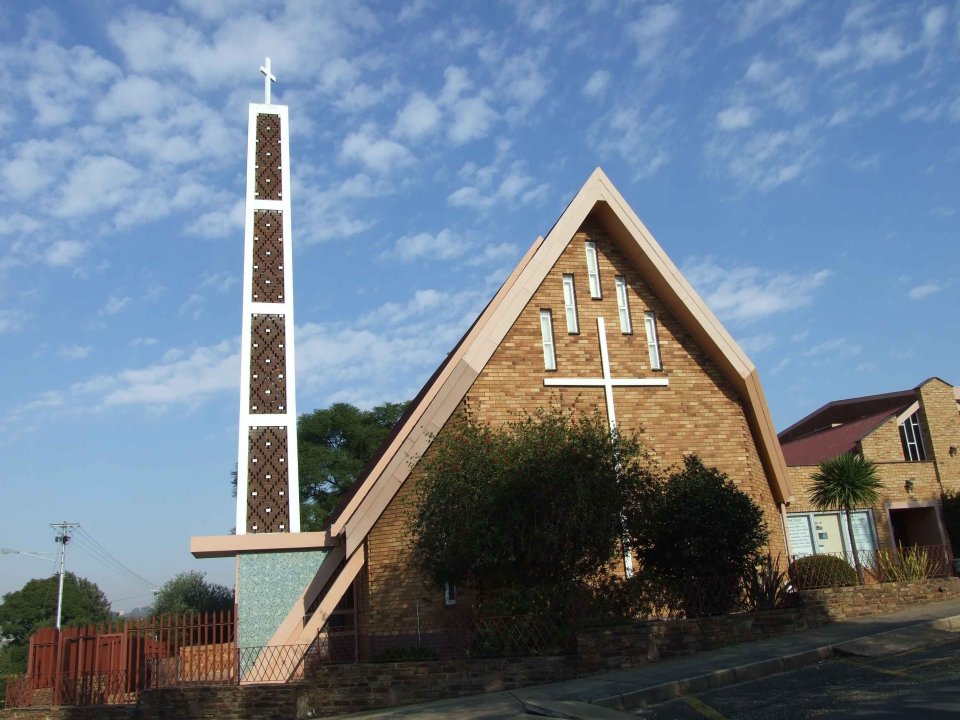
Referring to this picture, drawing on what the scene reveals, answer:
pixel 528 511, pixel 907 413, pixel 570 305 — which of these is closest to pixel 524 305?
pixel 570 305

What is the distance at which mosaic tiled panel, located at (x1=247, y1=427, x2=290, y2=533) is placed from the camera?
19.6m

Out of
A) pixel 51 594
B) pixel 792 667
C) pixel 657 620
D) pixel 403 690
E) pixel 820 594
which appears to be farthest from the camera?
pixel 51 594

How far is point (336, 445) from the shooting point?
60531 mm

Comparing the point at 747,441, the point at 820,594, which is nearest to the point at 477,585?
the point at 820,594

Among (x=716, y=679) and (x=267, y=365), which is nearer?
(x=716, y=679)

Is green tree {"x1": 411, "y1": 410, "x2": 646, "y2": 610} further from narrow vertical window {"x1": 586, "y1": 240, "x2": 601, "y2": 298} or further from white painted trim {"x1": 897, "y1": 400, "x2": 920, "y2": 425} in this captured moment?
white painted trim {"x1": 897, "y1": 400, "x2": 920, "y2": 425}

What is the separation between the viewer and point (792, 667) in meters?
12.9

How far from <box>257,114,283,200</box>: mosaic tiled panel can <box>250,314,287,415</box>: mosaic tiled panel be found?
13.3ft

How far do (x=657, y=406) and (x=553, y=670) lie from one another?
8.07 meters

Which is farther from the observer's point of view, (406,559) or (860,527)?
(860,527)

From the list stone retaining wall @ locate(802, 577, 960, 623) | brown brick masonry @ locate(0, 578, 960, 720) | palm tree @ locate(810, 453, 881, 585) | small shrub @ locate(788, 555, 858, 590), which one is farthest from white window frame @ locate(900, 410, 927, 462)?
brown brick masonry @ locate(0, 578, 960, 720)

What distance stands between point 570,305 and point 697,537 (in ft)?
22.4

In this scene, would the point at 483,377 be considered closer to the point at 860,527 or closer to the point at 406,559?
the point at 406,559

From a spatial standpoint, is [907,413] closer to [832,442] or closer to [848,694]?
[832,442]
